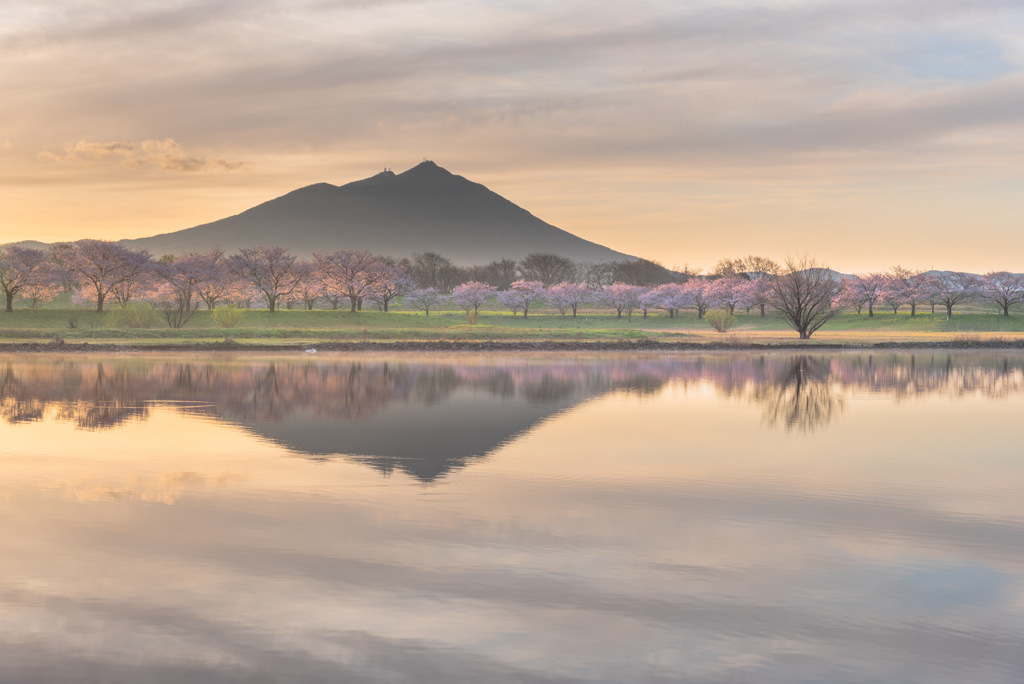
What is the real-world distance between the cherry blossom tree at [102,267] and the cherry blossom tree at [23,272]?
2.10 meters

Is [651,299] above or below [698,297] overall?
below

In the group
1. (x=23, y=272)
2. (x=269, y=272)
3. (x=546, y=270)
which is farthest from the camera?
(x=546, y=270)

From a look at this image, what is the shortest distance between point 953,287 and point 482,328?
74.8 metres

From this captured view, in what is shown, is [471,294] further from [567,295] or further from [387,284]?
[567,295]

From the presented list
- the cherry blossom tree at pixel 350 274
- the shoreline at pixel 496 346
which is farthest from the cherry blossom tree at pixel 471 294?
the shoreline at pixel 496 346

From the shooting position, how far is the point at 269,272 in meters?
103

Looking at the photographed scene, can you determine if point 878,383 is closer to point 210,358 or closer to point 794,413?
point 794,413

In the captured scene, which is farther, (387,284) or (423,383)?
(387,284)

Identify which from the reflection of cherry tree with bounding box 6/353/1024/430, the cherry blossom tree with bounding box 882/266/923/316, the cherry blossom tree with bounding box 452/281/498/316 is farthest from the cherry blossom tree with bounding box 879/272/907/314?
the reflection of cherry tree with bounding box 6/353/1024/430

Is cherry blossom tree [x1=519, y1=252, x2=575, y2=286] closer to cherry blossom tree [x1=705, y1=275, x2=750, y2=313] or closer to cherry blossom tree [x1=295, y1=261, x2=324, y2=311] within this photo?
cherry blossom tree [x1=705, y1=275, x2=750, y2=313]

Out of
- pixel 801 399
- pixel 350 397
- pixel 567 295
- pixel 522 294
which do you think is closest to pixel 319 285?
pixel 522 294

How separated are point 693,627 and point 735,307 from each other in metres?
114

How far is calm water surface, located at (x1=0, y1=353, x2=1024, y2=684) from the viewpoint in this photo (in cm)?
644

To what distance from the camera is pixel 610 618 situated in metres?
7.13
